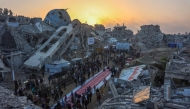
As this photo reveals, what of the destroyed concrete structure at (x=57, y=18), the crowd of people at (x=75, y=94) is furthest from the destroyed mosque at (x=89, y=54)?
the crowd of people at (x=75, y=94)

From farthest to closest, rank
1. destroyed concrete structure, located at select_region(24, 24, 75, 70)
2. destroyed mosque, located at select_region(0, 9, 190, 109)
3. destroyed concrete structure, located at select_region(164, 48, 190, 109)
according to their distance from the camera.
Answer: destroyed concrete structure, located at select_region(24, 24, 75, 70) < destroyed mosque, located at select_region(0, 9, 190, 109) < destroyed concrete structure, located at select_region(164, 48, 190, 109)

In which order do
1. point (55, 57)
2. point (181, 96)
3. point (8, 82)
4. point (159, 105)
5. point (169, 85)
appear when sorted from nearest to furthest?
point (159, 105)
point (181, 96)
point (169, 85)
point (8, 82)
point (55, 57)

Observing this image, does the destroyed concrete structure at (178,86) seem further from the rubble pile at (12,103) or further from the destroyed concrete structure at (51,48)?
the destroyed concrete structure at (51,48)

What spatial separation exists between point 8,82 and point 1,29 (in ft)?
45.5

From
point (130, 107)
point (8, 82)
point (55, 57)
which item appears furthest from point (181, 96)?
point (55, 57)

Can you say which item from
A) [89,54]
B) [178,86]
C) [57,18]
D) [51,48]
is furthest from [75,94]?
[57,18]

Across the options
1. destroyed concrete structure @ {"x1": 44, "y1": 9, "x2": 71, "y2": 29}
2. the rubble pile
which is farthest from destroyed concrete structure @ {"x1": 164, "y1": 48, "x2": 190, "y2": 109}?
destroyed concrete structure @ {"x1": 44, "y1": 9, "x2": 71, "y2": 29}

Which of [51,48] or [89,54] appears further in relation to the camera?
[89,54]

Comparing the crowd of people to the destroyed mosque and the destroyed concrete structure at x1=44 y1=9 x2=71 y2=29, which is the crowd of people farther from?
the destroyed concrete structure at x1=44 y1=9 x2=71 y2=29

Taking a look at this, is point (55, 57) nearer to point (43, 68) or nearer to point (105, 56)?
point (43, 68)

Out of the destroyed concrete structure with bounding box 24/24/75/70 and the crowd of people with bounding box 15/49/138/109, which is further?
the destroyed concrete structure with bounding box 24/24/75/70

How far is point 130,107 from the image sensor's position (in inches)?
436

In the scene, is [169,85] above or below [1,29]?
below

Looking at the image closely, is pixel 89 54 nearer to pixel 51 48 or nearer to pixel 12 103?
pixel 51 48
